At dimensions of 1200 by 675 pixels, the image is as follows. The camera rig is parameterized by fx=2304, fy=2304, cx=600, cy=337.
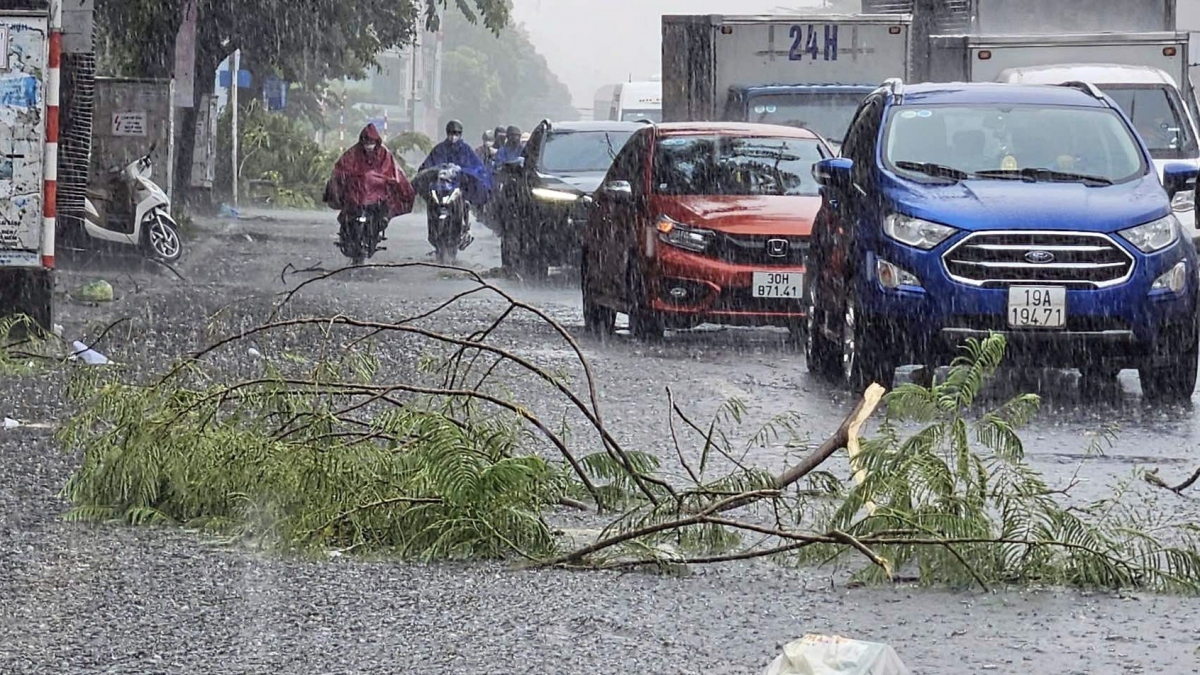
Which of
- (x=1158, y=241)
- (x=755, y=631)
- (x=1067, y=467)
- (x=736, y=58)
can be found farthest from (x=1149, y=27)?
(x=755, y=631)

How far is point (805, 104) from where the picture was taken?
79.3ft

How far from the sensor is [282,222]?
3784 centimetres

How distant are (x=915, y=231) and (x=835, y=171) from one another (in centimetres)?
91

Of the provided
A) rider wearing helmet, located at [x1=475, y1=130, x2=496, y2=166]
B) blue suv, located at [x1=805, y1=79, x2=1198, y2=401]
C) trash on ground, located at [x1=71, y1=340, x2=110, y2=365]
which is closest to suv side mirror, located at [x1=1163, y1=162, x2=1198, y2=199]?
blue suv, located at [x1=805, y1=79, x2=1198, y2=401]

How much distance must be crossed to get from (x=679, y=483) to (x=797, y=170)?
770 centimetres

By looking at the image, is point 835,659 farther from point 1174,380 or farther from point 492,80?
point 492,80

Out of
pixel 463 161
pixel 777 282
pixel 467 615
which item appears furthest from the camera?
pixel 463 161

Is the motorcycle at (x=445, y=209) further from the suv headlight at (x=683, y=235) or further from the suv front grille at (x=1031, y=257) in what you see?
the suv front grille at (x=1031, y=257)

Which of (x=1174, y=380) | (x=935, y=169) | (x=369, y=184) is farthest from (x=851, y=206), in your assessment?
(x=369, y=184)

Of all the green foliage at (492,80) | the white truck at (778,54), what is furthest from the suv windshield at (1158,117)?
the green foliage at (492,80)

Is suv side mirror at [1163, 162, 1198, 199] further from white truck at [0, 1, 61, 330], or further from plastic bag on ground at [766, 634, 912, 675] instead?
plastic bag on ground at [766, 634, 912, 675]

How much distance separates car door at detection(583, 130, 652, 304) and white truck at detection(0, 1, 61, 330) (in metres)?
4.25

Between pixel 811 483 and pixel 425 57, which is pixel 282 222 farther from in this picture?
pixel 425 57

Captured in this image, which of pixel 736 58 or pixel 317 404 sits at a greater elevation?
pixel 736 58
